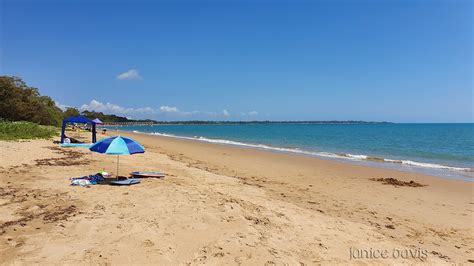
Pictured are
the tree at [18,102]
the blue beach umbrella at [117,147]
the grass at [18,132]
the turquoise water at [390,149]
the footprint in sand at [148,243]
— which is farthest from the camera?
the tree at [18,102]

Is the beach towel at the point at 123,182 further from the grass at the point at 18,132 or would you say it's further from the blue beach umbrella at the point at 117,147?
the grass at the point at 18,132

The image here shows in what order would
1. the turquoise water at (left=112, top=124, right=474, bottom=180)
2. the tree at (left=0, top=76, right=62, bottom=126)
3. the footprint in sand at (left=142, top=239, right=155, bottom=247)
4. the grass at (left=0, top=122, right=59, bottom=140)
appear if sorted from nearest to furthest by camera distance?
the footprint in sand at (left=142, top=239, right=155, bottom=247) < the turquoise water at (left=112, top=124, right=474, bottom=180) < the grass at (left=0, top=122, right=59, bottom=140) < the tree at (left=0, top=76, right=62, bottom=126)

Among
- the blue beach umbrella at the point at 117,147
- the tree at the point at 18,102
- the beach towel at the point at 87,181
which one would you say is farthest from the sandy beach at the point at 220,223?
the tree at the point at 18,102

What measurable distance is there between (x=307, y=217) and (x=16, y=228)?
18.2ft

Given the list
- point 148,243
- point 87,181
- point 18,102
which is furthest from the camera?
point 18,102

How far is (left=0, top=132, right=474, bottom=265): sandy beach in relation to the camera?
489 cm

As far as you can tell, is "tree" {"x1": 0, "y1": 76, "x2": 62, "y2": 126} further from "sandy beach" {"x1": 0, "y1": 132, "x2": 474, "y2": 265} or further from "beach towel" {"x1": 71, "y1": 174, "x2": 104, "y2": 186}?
"beach towel" {"x1": 71, "y1": 174, "x2": 104, "y2": 186}

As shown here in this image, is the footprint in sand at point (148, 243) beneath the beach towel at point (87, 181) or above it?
beneath

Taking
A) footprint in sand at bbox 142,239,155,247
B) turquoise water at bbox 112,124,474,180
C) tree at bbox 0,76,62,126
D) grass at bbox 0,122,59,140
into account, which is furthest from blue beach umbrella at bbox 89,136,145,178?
tree at bbox 0,76,62,126

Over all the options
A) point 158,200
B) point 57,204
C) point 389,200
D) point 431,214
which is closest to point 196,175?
point 158,200

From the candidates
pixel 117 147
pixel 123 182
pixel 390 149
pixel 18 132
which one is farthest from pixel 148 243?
pixel 390 149

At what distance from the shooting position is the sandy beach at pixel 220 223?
16.0 feet

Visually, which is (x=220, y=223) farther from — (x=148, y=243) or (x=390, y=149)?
(x=390, y=149)

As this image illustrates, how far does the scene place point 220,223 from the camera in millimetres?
6055
